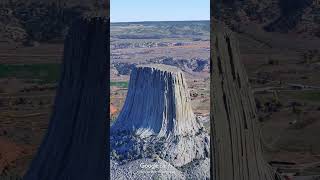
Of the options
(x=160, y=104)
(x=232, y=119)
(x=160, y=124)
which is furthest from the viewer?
(x=160, y=104)

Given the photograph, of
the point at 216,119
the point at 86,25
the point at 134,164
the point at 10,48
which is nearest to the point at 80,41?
the point at 86,25

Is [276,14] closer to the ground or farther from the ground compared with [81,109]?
farther from the ground

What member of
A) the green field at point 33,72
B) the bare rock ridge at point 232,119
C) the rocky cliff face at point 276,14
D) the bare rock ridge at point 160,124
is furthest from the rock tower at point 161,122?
the rocky cliff face at point 276,14

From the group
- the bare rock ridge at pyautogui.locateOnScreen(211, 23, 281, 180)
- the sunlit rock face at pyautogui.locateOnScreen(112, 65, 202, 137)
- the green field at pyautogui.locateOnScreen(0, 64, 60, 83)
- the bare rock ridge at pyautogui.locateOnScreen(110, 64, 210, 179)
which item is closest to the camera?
the bare rock ridge at pyautogui.locateOnScreen(211, 23, 281, 180)

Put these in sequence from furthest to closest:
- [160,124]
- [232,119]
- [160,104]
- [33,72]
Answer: [160,104] → [160,124] → [33,72] → [232,119]

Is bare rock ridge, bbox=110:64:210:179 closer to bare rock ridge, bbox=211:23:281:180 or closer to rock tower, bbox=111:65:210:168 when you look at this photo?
rock tower, bbox=111:65:210:168

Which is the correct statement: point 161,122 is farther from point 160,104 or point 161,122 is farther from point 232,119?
point 232,119

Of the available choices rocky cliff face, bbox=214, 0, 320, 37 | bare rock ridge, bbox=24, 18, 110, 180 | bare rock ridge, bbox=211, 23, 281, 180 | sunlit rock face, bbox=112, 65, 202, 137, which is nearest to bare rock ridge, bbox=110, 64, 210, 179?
sunlit rock face, bbox=112, 65, 202, 137

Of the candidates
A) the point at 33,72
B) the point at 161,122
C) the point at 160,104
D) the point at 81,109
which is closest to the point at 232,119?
the point at 81,109
